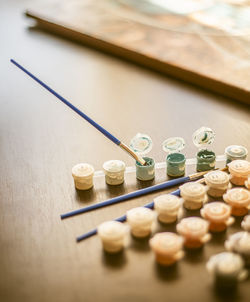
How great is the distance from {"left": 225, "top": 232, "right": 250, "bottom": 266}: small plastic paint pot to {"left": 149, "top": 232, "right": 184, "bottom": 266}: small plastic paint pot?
9cm

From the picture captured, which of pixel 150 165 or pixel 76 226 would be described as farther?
pixel 150 165

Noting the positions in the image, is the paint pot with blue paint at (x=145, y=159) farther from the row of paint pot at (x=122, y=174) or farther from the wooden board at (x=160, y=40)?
the wooden board at (x=160, y=40)

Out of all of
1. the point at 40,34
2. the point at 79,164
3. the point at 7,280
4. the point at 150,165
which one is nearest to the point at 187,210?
the point at 150,165

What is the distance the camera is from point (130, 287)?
0.77 metres

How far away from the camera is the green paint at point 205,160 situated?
1064mm

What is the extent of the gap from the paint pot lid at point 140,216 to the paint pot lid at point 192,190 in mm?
87

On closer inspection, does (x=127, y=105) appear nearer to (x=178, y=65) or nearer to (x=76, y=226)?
(x=178, y=65)

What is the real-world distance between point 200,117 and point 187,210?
1.56 ft

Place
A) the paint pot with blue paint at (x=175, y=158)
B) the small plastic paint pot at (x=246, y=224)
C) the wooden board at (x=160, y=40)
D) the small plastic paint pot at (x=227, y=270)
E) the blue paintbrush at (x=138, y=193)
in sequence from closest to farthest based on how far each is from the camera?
the small plastic paint pot at (x=227, y=270) → the small plastic paint pot at (x=246, y=224) → the blue paintbrush at (x=138, y=193) → the paint pot with blue paint at (x=175, y=158) → the wooden board at (x=160, y=40)

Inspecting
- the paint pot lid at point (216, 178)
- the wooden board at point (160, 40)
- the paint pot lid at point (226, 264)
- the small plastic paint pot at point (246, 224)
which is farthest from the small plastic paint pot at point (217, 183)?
the wooden board at point (160, 40)

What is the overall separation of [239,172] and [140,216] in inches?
10.5

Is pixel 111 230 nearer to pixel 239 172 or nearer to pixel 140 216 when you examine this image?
pixel 140 216

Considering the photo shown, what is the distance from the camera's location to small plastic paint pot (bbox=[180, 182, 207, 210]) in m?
0.93

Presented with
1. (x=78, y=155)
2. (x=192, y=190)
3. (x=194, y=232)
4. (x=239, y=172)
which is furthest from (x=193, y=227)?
(x=78, y=155)
